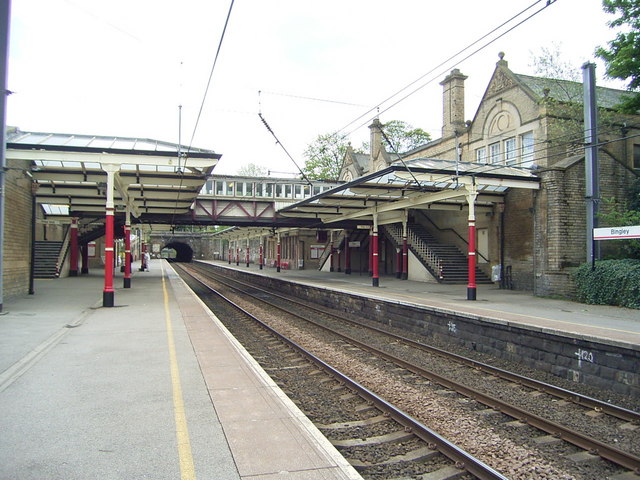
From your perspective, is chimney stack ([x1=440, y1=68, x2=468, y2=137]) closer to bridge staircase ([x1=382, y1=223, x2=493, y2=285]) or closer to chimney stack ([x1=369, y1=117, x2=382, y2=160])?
bridge staircase ([x1=382, y1=223, x2=493, y2=285])

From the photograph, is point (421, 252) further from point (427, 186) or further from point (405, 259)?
point (427, 186)

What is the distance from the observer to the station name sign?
1301 cm

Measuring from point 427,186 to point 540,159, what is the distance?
19.4 ft

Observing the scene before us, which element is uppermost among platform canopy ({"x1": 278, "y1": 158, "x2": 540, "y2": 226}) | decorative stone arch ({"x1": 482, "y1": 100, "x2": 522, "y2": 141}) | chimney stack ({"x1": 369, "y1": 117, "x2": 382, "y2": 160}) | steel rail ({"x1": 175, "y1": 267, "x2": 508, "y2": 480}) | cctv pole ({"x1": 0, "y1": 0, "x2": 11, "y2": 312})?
chimney stack ({"x1": 369, "y1": 117, "x2": 382, "y2": 160})

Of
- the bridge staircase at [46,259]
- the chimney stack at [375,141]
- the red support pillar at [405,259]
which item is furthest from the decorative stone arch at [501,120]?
the bridge staircase at [46,259]

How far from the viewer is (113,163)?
1476cm

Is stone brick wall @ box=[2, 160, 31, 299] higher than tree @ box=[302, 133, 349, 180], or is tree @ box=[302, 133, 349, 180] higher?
tree @ box=[302, 133, 349, 180]

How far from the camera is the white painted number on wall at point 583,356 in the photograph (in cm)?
833

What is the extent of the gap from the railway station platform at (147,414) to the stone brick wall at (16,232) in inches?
254

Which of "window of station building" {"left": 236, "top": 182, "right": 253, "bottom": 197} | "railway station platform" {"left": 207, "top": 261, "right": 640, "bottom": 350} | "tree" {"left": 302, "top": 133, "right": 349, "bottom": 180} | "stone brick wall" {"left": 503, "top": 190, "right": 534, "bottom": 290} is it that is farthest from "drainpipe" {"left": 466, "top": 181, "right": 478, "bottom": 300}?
"tree" {"left": 302, "top": 133, "right": 349, "bottom": 180}

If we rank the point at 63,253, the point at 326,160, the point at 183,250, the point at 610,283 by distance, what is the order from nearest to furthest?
1. the point at 610,283
2. the point at 63,253
3. the point at 326,160
4. the point at 183,250

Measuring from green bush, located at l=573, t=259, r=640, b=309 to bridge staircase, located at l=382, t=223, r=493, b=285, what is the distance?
26.2 feet

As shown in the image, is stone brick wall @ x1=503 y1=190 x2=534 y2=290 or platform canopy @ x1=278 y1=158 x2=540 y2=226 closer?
platform canopy @ x1=278 y1=158 x2=540 y2=226

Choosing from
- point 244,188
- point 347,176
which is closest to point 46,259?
point 244,188
